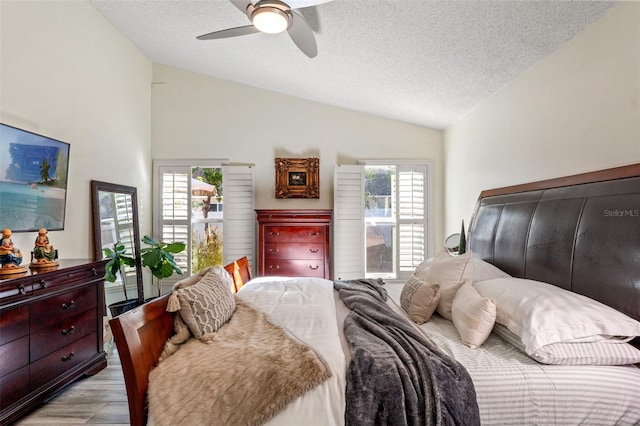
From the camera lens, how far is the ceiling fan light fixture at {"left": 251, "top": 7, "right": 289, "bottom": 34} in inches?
76.5

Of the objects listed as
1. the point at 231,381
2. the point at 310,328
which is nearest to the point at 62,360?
the point at 231,381

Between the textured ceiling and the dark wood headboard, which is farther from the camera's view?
the textured ceiling

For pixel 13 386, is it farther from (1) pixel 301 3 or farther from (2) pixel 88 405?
(1) pixel 301 3

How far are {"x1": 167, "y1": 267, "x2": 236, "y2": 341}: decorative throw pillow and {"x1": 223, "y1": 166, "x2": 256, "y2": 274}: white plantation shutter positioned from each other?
2459mm

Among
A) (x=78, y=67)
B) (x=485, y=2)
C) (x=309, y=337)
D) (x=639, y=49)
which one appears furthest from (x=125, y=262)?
(x=639, y=49)

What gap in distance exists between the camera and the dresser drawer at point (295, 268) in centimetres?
394

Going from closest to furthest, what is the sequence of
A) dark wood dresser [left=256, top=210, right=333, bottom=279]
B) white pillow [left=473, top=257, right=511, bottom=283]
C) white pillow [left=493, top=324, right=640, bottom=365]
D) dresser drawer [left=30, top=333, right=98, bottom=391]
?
white pillow [left=493, top=324, right=640, bottom=365] → dresser drawer [left=30, top=333, right=98, bottom=391] → white pillow [left=473, top=257, right=511, bottom=283] → dark wood dresser [left=256, top=210, right=333, bottom=279]

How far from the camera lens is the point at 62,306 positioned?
7.45ft

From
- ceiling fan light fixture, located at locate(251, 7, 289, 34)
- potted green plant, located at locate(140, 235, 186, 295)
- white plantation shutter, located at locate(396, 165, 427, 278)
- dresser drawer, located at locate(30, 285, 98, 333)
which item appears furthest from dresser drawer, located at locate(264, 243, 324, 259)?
ceiling fan light fixture, located at locate(251, 7, 289, 34)

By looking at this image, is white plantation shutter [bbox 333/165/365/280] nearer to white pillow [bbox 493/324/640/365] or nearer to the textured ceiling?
the textured ceiling

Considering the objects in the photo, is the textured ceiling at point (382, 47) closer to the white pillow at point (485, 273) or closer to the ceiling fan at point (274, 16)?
the ceiling fan at point (274, 16)

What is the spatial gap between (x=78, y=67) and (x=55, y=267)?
6.71ft

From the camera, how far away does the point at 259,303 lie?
2094 millimetres

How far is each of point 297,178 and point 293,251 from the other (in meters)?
1.02
